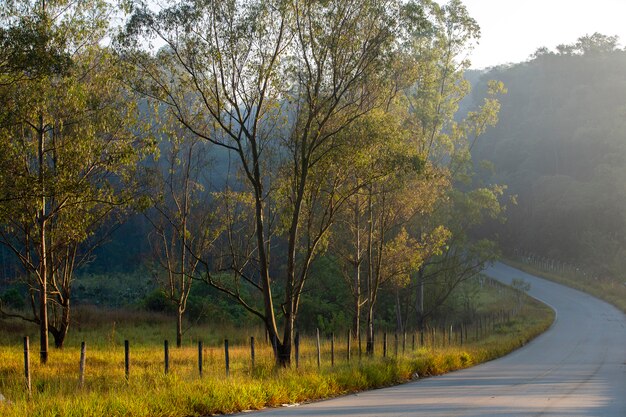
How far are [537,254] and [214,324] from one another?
5750 centimetres

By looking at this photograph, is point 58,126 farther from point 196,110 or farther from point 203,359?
point 203,359

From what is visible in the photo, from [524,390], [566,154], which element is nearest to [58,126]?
[524,390]

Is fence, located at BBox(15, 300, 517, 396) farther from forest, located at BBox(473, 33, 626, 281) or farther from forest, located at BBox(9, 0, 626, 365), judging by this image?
forest, located at BBox(473, 33, 626, 281)

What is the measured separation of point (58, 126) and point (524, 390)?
13465 millimetres

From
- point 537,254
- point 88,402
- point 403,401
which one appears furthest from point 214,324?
point 537,254

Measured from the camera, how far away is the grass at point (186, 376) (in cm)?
1140

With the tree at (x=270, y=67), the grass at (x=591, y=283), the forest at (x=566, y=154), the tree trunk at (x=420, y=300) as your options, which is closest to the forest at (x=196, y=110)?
the tree at (x=270, y=67)

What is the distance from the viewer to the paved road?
12.9m

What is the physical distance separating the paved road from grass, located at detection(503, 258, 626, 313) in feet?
74.5

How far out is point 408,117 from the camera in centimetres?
3141

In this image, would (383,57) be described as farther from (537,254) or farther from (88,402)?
(537,254)

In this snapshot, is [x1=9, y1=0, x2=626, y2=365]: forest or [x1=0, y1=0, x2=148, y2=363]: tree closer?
[x1=0, y1=0, x2=148, y2=363]: tree

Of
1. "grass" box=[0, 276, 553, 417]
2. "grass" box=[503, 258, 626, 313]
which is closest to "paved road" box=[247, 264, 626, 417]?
"grass" box=[0, 276, 553, 417]

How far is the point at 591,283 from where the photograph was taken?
68500mm
